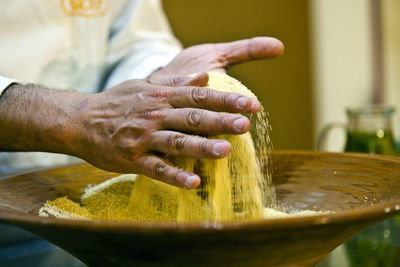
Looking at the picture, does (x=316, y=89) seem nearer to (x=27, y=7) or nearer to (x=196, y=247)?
(x=27, y=7)

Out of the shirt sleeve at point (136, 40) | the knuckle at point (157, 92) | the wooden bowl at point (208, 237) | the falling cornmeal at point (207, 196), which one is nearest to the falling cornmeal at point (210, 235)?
the wooden bowl at point (208, 237)

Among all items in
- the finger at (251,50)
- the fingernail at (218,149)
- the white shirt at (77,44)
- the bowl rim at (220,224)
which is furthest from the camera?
the white shirt at (77,44)

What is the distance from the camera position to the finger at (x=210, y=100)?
0.64 m

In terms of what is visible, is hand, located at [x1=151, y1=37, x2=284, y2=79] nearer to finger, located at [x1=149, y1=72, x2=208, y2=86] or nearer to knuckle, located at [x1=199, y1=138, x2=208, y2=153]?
finger, located at [x1=149, y1=72, x2=208, y2=86]

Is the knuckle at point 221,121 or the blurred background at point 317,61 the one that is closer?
the knuckle at point 221,121

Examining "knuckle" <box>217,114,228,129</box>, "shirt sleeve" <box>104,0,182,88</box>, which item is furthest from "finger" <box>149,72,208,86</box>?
"shirt sleeve" <box>104,0,182,88</box>

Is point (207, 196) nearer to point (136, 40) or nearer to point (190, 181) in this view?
point (190, 181)

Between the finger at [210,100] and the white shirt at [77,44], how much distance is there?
0.48 meters

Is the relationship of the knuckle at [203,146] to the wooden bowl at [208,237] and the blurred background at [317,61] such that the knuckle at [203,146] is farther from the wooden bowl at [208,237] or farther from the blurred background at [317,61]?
the blurred background at [317,61]

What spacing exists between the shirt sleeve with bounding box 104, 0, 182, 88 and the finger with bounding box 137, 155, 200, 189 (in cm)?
59

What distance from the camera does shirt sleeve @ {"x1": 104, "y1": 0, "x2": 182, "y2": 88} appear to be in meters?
1.27

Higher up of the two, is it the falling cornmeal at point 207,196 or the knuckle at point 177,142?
the knuckle at point 177,142

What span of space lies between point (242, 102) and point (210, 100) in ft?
0.15

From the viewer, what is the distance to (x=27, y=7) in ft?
3.77
